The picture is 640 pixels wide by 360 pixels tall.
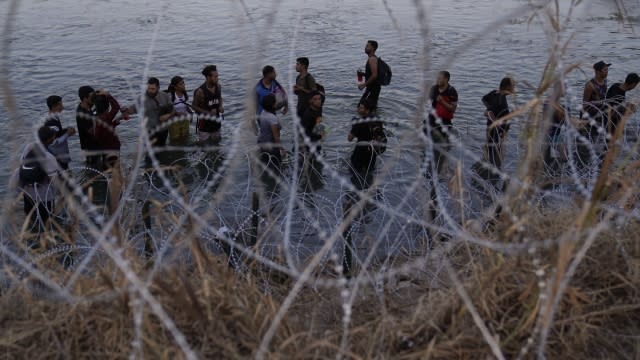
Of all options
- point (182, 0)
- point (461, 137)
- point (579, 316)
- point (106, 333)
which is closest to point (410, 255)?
point (579, 316)

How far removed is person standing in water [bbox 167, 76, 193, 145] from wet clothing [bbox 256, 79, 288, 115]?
114 centimetres

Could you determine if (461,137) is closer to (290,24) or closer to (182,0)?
(290,24)

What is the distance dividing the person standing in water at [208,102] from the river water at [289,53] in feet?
1.52

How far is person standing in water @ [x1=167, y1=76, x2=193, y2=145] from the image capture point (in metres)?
9.36

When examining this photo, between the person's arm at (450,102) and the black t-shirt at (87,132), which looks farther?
the person's arm at (450,102)

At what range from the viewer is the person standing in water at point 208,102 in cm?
924

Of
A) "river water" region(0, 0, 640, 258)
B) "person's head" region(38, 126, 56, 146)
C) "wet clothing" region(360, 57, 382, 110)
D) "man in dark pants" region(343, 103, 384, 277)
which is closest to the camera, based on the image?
"person's head" region(38, 126, 56, 146)

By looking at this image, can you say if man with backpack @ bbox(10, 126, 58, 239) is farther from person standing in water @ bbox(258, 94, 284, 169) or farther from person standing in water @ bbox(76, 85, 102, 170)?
person standing in water @ bbox(258, 94, 284, 169)

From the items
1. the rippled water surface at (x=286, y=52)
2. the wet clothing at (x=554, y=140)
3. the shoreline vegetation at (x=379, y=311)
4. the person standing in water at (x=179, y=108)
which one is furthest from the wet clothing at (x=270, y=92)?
the shoreline vegetation at (x=379, y=311)

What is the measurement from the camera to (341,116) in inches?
457

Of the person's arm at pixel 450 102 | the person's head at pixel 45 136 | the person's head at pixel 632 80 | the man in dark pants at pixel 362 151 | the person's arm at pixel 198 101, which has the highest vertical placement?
the person's head at pixel 45 136

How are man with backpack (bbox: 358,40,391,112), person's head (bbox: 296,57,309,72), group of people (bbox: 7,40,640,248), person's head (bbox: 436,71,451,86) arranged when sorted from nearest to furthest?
group of people (bbox: 7,40,640,248) → person's head (bbox: 436,71,451,86) → person's head (bbox: 296,57,309,72) → man with backpack (bbox: 358,40,391,112)

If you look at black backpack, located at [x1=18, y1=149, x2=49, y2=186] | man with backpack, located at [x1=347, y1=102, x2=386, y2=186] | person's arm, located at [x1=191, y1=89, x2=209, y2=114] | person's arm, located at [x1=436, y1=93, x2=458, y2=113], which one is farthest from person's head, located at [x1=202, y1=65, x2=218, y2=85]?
person's arm, located at [x1=436, y1=93, x2=458, y2=113]

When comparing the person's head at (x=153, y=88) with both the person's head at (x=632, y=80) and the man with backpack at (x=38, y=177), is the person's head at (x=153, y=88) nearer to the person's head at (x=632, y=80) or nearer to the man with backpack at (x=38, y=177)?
the man with backpack at (x=38, y=177)
